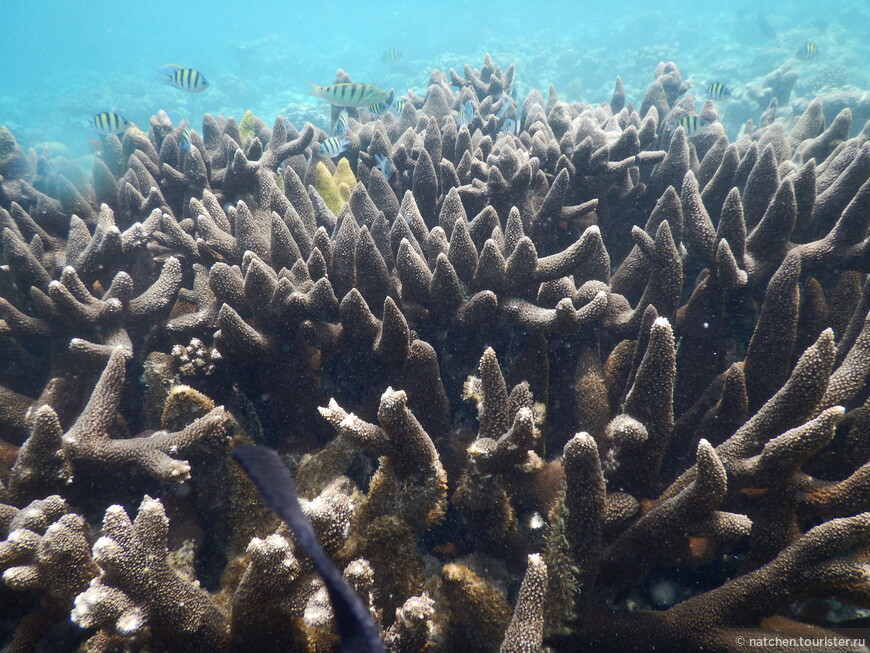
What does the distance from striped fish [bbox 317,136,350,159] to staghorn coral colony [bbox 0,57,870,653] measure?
167cm

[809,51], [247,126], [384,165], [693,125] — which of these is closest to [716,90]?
[693,125]

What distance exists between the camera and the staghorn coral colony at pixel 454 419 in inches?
68.2

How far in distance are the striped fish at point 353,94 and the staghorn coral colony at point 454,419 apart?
3830 millimetres

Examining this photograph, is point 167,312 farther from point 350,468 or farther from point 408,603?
point 408,603

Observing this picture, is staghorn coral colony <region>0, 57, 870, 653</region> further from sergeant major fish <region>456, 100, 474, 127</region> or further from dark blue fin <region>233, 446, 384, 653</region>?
sergeant major fish <region>456, 100, 474, 127</region>

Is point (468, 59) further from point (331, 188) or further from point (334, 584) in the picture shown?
point (334, 584)

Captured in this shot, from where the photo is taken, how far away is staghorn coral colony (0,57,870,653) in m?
1.73

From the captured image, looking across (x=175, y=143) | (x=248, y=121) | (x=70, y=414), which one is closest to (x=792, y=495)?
(x=70, y=414)

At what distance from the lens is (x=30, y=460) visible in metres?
2.17

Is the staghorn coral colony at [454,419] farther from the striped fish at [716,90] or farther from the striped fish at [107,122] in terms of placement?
the striped fish at [716,90]

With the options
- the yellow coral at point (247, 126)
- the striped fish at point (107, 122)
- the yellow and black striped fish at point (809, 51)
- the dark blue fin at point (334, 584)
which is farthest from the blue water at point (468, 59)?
the dark blue fin at point (334, 584)

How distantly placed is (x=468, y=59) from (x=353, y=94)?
34.6 meters

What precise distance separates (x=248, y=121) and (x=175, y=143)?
214cm

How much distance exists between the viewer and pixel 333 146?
16.7 ft
